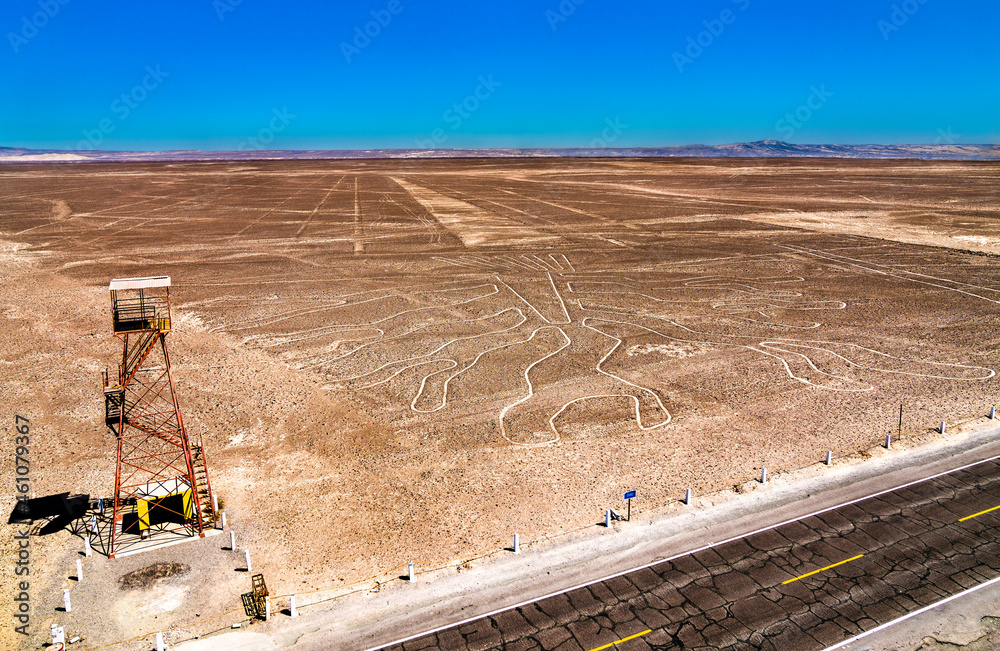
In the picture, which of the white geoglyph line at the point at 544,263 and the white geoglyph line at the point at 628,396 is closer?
the white geoglyph line at the point at 628,396

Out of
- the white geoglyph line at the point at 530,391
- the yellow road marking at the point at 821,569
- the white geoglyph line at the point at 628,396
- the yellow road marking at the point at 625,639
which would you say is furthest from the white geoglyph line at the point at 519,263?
the yellow road marking at the point at 625,639

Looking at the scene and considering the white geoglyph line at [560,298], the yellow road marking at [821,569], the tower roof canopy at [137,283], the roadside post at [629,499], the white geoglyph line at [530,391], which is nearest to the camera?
the yellow road marking at [821,569]

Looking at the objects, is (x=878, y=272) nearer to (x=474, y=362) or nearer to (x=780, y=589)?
(x=474, y=362)

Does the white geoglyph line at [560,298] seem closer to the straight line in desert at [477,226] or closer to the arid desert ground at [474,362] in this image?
the arid desert ground at [474,362]

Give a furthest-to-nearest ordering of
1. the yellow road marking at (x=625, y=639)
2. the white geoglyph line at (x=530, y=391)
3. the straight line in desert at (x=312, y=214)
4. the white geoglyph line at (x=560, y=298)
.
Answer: the straight line in desert at (x=312, y=214)
the white geoglyph line at (x=560, y=298)
the white geoglyph line at (x=530, y=391)
the yellow road marking at (x=625, y=639)

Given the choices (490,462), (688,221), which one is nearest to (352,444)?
(490,462)

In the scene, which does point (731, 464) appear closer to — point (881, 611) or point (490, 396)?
point (881, 611)

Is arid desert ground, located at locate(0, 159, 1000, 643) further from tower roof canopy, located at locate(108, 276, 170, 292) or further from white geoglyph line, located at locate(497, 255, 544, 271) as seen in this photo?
tower roof canopy, located at locate(108, 276, 170, 292)
